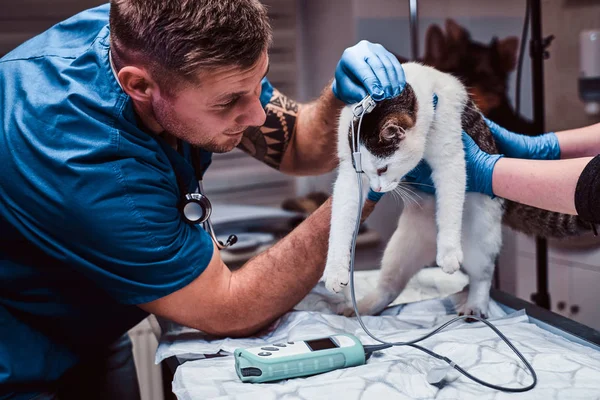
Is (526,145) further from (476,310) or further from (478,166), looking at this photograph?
(476,310)

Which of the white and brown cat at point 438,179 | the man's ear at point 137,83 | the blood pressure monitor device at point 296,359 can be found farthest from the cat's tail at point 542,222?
the man's ear at point 137,83

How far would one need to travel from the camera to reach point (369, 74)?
40.6 inches

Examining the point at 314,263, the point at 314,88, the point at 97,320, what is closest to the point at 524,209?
the point at 314,263

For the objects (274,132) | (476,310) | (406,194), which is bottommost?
(476,310)

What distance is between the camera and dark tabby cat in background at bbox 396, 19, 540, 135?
6.45ft

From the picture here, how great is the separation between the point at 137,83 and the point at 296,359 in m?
0.58

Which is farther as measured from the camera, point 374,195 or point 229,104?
point 374,195

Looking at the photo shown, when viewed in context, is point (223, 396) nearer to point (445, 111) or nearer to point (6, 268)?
point (6, 268)

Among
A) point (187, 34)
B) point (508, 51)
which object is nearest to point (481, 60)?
point (508, 51)

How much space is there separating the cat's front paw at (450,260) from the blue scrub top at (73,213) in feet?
1.47

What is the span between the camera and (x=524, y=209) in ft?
3.94

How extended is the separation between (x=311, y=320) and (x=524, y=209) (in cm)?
51

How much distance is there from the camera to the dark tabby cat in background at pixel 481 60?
6.45 feet

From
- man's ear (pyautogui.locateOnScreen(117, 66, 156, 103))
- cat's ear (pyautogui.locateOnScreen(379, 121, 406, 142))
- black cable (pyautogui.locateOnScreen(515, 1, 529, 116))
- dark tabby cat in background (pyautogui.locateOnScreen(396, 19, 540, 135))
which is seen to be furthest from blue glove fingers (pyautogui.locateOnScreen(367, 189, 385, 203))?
dark tabby cat in background (pyautogui.locateOnScreen(396, 19, 540, 135))
